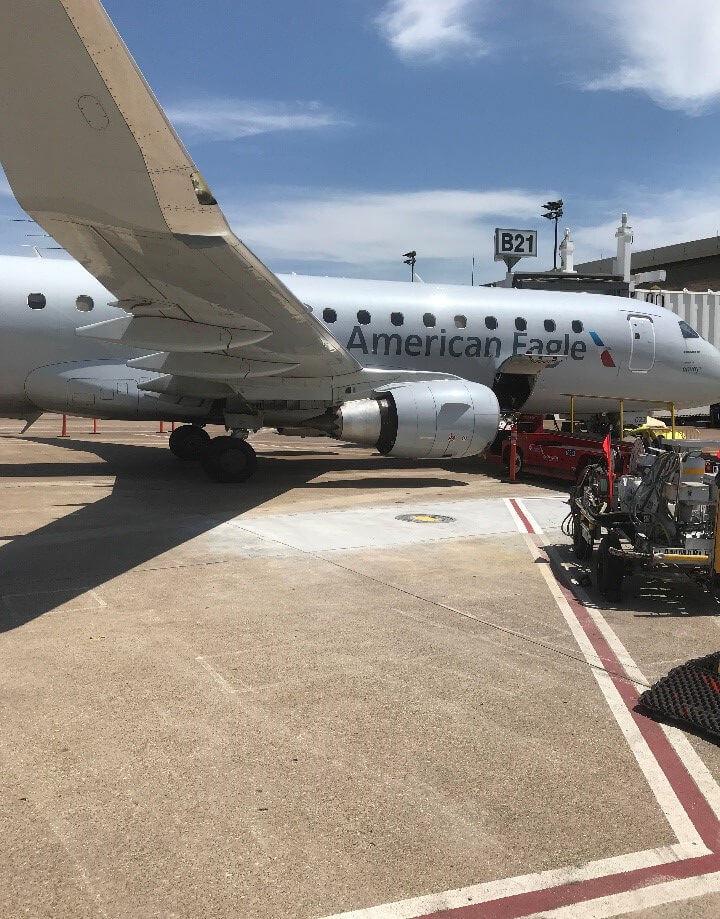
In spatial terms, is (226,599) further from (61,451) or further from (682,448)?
(61,451)

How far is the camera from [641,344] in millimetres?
16750

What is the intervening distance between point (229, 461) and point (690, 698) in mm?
10377

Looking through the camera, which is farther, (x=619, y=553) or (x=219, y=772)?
(x=619, y=553)

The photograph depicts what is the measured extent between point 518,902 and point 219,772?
1558 millimetres

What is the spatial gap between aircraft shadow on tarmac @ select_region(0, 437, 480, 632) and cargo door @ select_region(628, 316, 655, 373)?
5515mm

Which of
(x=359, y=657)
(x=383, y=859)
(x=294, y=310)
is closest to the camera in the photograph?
(x=383, y=859)

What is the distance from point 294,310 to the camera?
10047mm

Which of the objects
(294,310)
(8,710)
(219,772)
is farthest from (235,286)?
(219,772)

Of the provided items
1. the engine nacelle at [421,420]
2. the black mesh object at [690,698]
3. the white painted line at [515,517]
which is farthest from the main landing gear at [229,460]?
the black mesh object at [690,698]

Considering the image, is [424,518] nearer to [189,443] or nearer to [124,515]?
[124,515]

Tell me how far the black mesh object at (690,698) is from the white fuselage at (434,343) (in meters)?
9.60

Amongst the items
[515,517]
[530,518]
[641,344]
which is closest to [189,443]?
[515,517]

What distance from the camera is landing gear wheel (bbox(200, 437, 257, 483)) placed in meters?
13.8

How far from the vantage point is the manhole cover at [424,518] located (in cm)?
1052
